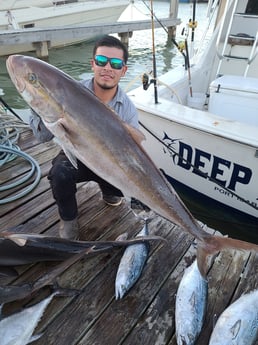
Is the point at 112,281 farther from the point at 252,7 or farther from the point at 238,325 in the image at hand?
the point at 252,7

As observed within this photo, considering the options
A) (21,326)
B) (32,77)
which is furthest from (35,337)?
(32,77)

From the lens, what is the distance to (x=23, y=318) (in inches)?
71.9

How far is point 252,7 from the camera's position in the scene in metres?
5.08

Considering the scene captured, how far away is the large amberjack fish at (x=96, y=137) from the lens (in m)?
1.64

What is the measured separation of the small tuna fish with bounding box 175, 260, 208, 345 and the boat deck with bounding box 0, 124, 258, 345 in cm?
11

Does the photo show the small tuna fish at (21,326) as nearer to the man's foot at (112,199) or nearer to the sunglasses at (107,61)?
the man's foot at (112,199)

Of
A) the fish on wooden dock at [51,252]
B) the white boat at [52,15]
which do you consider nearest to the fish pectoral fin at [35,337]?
the fish on wooden dock at [51,252]

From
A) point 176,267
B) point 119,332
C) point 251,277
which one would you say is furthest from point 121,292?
point 251,277

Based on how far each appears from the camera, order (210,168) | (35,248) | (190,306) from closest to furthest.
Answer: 1. (190,306)
2. (35,248)
3. (210,168)

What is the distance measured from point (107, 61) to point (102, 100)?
0.99ft

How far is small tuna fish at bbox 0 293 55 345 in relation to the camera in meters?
1.73

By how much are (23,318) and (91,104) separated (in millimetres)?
1267

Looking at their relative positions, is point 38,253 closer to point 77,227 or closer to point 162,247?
point 77,227

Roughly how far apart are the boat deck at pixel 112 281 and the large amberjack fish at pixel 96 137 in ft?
1.72
